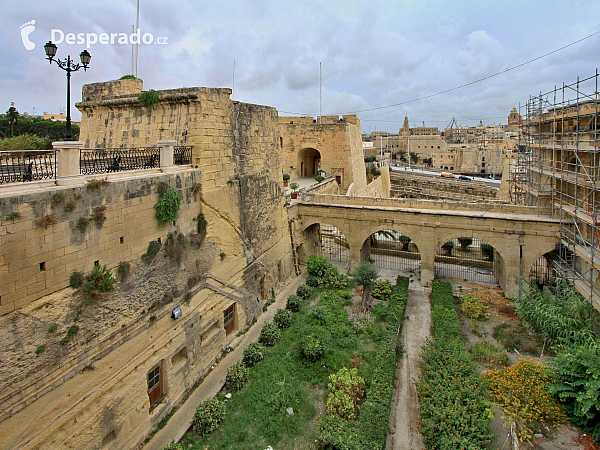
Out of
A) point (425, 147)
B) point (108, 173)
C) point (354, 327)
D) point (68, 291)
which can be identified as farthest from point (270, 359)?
point (425, 147)

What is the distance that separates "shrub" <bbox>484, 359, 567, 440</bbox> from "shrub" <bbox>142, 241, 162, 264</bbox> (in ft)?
27.5

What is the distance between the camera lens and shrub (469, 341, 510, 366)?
10.2 meters

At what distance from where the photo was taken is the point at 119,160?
8523 mm

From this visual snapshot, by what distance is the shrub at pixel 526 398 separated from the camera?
7797mm

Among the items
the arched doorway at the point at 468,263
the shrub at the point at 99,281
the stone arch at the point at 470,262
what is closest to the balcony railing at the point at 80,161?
the shrub at the point at 99,281

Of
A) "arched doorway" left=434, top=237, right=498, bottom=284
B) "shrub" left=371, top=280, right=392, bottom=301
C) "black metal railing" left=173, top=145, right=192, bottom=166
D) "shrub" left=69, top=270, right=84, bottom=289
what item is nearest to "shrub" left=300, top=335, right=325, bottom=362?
"shrub" left=371, top=280, right=392, bottom=301

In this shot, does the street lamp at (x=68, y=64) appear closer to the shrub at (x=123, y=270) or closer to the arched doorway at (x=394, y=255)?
the shrub at (x=123, y=270)

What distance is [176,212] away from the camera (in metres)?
9.11

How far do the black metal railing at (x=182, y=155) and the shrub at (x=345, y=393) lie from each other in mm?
6902

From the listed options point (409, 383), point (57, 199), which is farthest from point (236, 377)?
point (57, 199)

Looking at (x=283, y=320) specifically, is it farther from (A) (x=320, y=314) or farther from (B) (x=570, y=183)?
(B) (x=570, y=183)

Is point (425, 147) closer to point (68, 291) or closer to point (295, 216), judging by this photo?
point (295, 216)

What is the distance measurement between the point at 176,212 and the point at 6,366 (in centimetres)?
458

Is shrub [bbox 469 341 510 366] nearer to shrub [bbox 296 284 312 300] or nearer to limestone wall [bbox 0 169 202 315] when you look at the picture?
shrub [bbox 296 284 312 300]
